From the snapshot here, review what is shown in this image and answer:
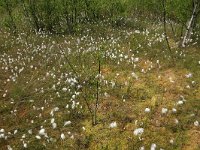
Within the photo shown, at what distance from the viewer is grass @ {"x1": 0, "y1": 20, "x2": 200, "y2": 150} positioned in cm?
1727

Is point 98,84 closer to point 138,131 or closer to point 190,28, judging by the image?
point 138,131

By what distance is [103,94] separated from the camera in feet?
69.3

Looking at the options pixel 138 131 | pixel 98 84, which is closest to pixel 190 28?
pixel 98 84

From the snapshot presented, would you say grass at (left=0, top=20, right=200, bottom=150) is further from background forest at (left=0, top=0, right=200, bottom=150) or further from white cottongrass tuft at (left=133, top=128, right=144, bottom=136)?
white cottongrass tuft at (left=133, top=128, right=144, bottom=136)

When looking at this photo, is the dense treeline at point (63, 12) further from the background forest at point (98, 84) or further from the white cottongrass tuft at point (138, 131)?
the white cottongrass tuft at point (138, 131)

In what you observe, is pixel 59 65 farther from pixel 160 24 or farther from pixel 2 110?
pixel 160 24

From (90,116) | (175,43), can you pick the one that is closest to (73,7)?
(175,43)

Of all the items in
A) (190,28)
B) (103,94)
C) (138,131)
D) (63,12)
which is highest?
(190,28)

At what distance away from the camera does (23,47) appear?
101ft

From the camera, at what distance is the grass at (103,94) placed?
17.3 metres

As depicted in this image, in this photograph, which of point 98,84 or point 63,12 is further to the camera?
point 63,12

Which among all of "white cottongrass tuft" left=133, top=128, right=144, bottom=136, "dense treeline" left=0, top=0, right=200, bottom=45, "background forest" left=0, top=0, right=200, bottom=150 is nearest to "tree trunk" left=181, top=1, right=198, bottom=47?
"background forest" left=0, top=0, right=200, bottom=150

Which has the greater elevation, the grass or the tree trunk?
the tree trunk

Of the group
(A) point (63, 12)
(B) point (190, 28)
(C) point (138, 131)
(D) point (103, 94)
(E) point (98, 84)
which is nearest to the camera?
(C) point (138, 131)
